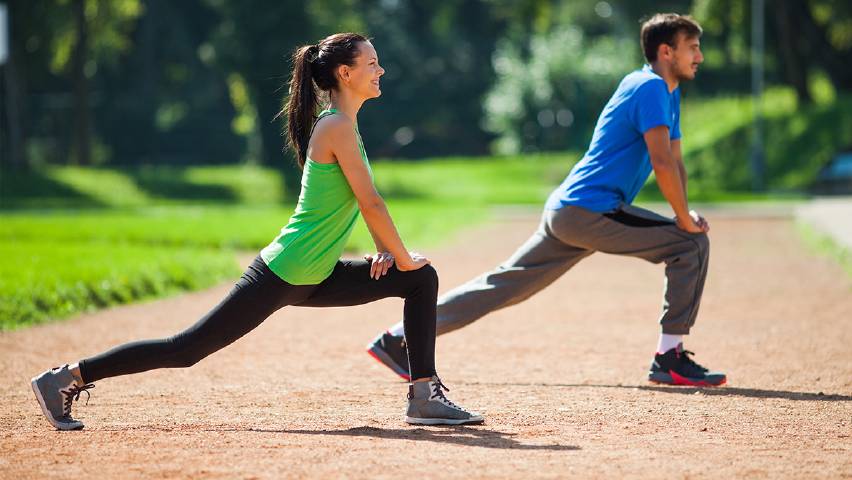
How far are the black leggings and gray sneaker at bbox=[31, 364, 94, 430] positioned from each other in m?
0.09

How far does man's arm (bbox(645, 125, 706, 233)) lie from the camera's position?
500 cm

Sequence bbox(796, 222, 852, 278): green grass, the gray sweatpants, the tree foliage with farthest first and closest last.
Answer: the tree foliage < bbox(796, 222, 852, 278): green grass < the gray sweatpants

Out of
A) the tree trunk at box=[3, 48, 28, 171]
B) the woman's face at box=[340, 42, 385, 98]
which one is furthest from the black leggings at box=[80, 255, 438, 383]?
the tree trunk at box=[3, 48, 28, 171]

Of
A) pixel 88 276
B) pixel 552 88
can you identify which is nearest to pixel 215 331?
pixel 88 276

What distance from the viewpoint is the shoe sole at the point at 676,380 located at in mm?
5160

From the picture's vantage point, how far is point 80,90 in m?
36.8

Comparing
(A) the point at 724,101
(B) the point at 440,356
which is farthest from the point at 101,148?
(B) the point at 440,356

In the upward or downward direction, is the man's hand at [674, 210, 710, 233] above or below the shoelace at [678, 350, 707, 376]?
above

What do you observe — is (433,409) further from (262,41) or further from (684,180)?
(262,41)

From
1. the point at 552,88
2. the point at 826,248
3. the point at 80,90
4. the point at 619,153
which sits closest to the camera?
the point at 619,153

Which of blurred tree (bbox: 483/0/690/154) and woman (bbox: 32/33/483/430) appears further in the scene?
blurred tree (bbox: 483/0/690/154)

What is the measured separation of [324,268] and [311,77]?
83 cm

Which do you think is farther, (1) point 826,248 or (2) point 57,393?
(1) point 826,248

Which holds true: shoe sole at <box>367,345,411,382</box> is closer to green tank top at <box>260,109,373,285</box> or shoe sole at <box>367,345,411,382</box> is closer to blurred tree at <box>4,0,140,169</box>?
green tank top at <box>260,109,373,285</box>
